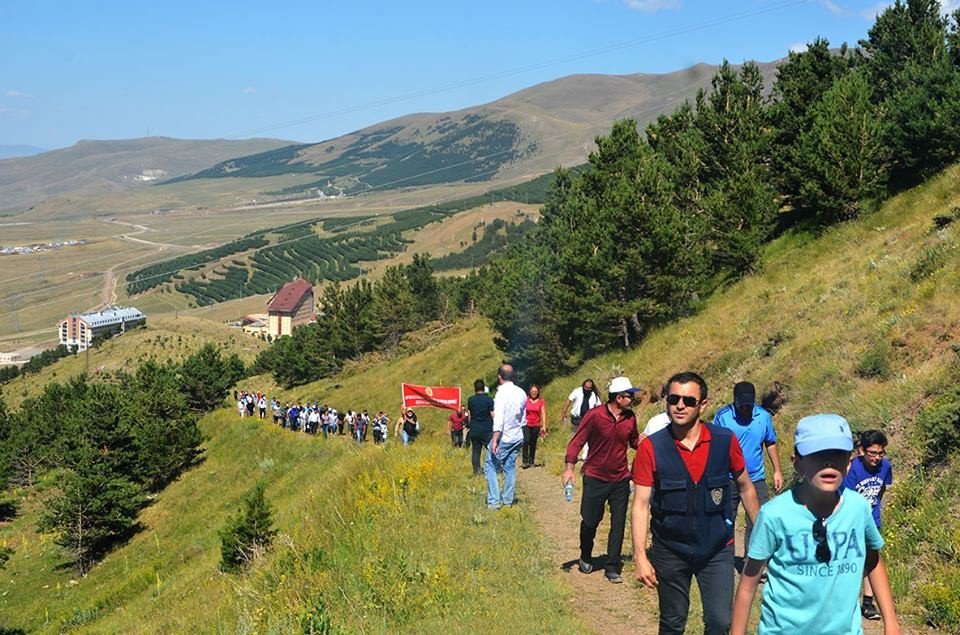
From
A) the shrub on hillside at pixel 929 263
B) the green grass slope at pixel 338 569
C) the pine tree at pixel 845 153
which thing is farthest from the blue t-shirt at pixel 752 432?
the pine tree at pixel 845 153

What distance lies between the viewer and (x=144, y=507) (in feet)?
103

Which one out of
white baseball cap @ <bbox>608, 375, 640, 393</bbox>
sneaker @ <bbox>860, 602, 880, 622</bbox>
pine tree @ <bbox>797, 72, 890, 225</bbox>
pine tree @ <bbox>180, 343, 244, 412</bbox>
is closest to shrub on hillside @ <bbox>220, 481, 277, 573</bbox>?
white baseball cap @ <bbox>608, 375, 640, 393</bbox>

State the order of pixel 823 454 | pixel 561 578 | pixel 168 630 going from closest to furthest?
pixel 823 454, pixel 561 578, pixel 168 630

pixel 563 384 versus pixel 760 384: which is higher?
pixel 760 384

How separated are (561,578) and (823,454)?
5.15 m

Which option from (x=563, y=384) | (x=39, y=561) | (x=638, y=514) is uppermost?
(x=638, y=514)

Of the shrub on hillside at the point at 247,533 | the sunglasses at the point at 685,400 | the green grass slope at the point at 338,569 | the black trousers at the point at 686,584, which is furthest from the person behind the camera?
the shrub on hillside at the point at 247,533

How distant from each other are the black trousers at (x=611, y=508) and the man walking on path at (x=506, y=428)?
2031mm

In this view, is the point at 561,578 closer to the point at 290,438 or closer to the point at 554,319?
the point at 290,438

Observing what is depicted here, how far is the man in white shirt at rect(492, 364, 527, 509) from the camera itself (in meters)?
10.2

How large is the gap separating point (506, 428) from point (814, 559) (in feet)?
21.4

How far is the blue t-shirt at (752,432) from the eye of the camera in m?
7.75

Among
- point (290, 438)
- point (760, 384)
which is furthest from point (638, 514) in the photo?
point (290, 438)

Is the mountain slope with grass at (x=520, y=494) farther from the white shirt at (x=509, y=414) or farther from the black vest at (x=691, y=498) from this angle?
the black vest at (x=691, y=498)
